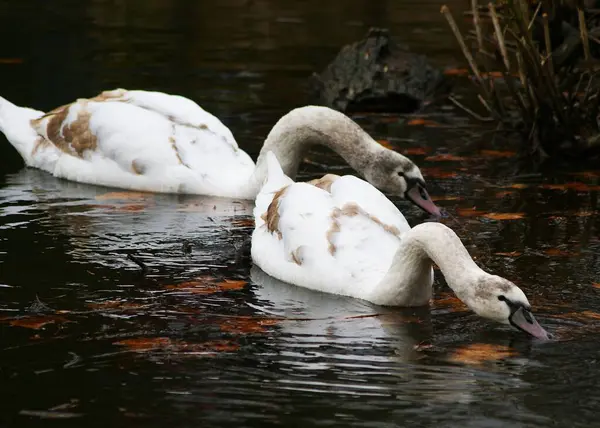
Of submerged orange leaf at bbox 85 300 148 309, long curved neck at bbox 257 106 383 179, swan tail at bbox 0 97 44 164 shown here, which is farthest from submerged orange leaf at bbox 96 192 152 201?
submerged orange leaf at bbox 85 300 148 309

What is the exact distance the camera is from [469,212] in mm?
10555

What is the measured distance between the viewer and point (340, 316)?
7.91 meters

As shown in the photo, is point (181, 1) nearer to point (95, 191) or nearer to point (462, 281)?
point (95, 191)

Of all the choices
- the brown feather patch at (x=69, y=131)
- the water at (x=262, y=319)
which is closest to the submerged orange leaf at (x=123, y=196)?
the water at (x=262, y=319)

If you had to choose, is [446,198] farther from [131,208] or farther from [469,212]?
[131,208]

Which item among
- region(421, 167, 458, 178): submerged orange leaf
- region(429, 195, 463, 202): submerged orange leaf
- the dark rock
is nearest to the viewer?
region(429, 195, 463, 202): submerged orange leaf

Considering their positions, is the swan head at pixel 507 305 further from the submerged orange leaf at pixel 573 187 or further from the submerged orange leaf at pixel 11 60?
the submerged orange leaf at pixel 11 60

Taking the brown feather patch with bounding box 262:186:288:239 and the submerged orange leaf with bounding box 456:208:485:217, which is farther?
the submerged orange leaf with bounding box 456:208:485:217

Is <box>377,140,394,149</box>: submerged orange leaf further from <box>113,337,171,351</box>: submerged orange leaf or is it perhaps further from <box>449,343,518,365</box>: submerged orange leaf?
<box>113,337,171,351</box>: submerged orange leaf

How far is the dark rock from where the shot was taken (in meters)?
15.0

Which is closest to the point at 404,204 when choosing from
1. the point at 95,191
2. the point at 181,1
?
the point at 95,191

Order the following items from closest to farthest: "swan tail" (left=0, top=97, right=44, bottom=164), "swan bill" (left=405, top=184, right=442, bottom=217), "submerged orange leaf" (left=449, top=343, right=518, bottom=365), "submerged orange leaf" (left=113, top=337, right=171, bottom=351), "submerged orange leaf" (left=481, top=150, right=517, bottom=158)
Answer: "submerged orange leaf" (left=449, top=343, right=518, bottom=365) → "submerged orange leaf" (left=113, top=337, right=171, bottom=351) → "swan bill" (left=405, top=184, right=442, bottom=217) → "swan tail" (left=0, top=97, right=44, bottom=164) → "submerged orange leaf" (left=481, top=150, right=517, bottom=158)

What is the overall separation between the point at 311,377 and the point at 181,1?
17193 mm

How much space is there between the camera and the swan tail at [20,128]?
12.7 m
